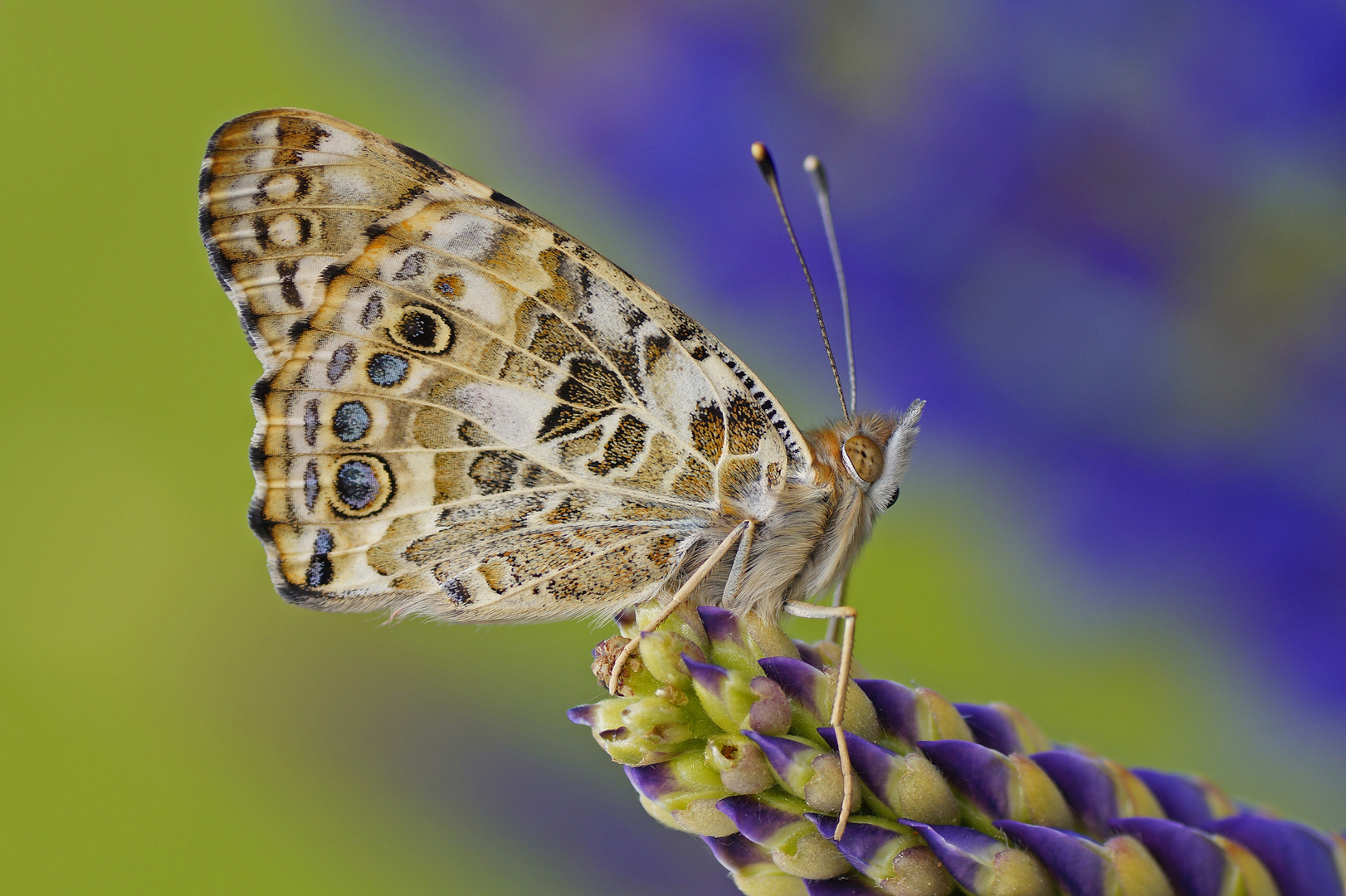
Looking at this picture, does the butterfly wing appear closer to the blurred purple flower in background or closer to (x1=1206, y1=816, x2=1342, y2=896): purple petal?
(x1=1206, y1=816, x2=1342, y2=896): purple petal

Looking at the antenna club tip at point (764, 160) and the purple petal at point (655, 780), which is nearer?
the purple petal at point (655, 780)

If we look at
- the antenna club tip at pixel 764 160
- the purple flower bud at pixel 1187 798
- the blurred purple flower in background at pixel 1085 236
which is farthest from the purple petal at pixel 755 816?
the blurred purple flower in background at pixel 1085 236

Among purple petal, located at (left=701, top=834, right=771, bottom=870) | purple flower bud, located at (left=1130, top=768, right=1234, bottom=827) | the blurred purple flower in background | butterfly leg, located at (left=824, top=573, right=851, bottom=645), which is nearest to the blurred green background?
the blurred purple flower in background

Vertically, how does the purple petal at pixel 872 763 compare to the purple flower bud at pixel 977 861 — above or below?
above

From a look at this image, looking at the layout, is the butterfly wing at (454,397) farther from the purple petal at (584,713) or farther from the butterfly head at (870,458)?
the purple petal at (584,713)

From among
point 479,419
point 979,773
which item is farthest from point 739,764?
point 479,419

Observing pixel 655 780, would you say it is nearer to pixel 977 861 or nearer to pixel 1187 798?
pixel 977 861
